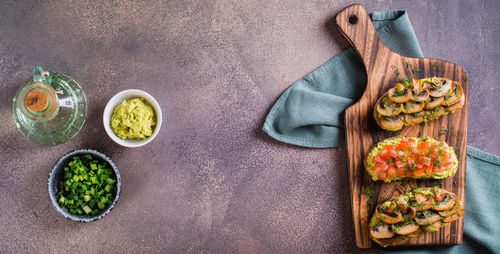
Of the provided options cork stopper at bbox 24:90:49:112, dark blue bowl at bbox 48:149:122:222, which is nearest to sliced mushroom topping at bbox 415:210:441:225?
dark blue bowl at bbox 48:149:122:222

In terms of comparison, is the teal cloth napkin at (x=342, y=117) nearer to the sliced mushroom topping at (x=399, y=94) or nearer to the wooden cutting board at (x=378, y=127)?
the wooden cutting board at (x=378, y=127)

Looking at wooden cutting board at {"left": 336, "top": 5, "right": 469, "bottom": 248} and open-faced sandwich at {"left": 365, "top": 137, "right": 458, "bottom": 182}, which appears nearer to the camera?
open-faced sandwich at {"left": 365, "top": 137, "right": 458, "bottom": 182}

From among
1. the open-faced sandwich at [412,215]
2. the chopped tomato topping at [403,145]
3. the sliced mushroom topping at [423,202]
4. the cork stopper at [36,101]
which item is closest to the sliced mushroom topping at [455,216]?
the open-faced sandwich at [412,215]

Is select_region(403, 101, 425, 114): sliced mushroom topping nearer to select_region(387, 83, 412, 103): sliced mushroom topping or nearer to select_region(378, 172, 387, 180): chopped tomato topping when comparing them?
select_region(387, 83, 412, 103): sliced mushroom topping

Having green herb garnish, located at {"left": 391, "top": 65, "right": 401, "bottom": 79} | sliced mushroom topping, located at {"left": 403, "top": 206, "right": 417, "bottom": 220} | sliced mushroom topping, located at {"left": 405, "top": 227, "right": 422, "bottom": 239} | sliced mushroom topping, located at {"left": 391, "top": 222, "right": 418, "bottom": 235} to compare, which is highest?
green herb garnish, located at {"left": 391, "top": 65, "right": 401, "bottom": 79}

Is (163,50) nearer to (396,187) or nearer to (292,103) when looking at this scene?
(292,103)

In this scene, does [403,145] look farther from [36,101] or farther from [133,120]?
[36,101]

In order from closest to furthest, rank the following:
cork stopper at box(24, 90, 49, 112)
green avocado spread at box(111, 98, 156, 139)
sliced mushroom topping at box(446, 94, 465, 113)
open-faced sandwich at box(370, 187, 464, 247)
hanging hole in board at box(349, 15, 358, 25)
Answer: cork stopper at box(24, 90, 49, 112) < green avocado spread at box(111, 98, 156, 139) < open-faced sandwich at box(370, 187, 464, 247) < sliced mushroom topping at box(446, 94, 465, 113) < hanging hole in board at box(349, 15, 358, 25)
